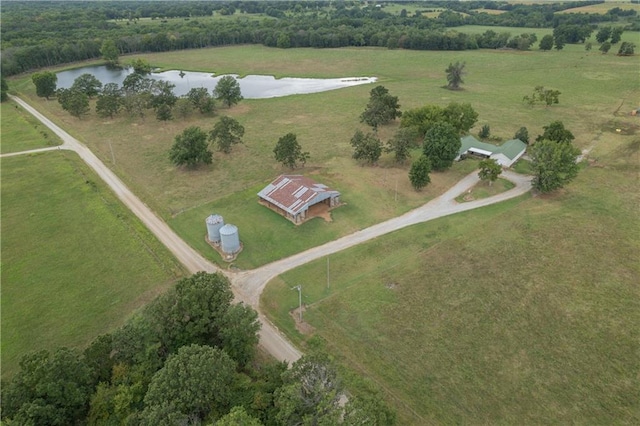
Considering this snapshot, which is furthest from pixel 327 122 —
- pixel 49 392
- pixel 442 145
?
pixel 49 392

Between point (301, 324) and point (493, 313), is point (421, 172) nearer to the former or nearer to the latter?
point (493, 313)

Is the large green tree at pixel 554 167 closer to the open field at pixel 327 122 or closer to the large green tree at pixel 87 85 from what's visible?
the open field at pixel 327 122

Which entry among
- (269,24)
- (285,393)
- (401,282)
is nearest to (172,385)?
(285,393)

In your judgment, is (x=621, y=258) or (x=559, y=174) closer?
(x=621, y=258)

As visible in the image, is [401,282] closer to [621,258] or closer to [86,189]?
[621,258]

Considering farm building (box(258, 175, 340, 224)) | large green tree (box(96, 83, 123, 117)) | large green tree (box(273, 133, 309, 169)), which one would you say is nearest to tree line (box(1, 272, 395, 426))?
farm building (box(258, 175, 340, 224))

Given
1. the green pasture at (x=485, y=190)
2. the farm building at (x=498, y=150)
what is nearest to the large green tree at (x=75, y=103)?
the farm building at (x=498, y=150)
